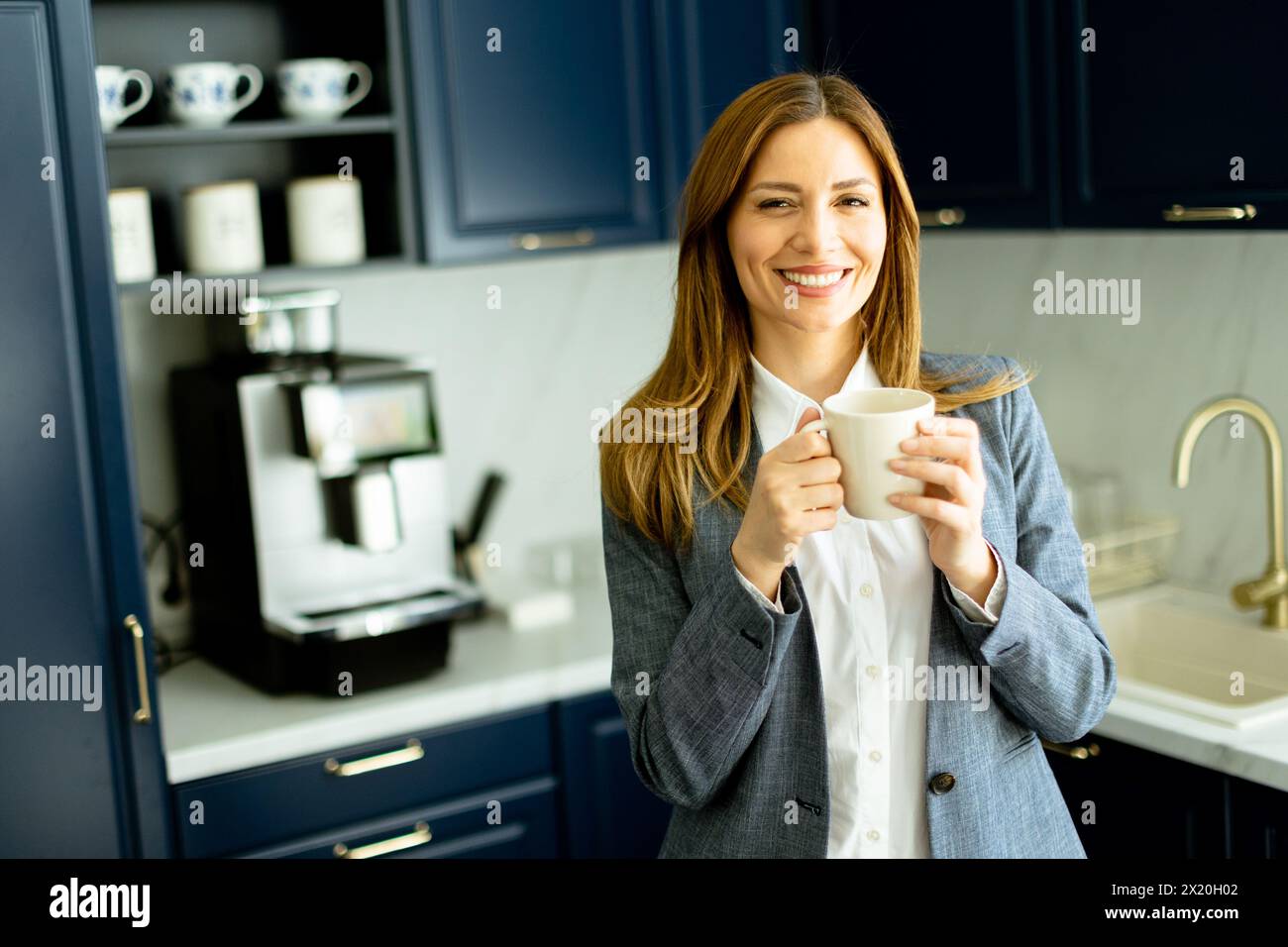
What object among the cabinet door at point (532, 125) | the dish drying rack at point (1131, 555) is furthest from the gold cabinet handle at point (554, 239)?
the dish drying rack at point (1131, 555)

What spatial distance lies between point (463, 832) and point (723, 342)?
1316mm

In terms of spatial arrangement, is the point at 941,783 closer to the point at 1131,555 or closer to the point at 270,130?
the point at 1131,555

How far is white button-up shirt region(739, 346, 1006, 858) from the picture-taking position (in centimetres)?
118

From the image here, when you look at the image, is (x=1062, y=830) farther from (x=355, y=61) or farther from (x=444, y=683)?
(x=355, y=61)

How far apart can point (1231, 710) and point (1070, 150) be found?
2.94 ft

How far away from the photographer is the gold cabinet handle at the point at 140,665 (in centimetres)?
203

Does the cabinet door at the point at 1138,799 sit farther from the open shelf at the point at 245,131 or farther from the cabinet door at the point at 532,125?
the open shelf at the point at 245,131

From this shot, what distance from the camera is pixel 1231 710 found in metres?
1.89

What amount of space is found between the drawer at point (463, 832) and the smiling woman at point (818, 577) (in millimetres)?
1075

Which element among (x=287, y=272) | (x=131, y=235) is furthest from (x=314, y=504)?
(x=131, y=235)

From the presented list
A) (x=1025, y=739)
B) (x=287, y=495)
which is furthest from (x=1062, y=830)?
(x=287, y=495)

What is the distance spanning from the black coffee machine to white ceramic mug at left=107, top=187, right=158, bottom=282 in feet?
0.55

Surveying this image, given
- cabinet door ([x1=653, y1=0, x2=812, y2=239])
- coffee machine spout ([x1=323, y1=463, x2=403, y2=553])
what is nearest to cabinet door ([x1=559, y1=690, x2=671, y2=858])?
coffee machine spout ([x1=323, y1=463, x2=403, y2=553])

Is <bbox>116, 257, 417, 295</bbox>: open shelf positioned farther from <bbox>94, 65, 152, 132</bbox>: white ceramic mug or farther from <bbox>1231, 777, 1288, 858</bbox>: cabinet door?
<bbox>1231, 777, 1288, 858</bbox>: cabinet door
